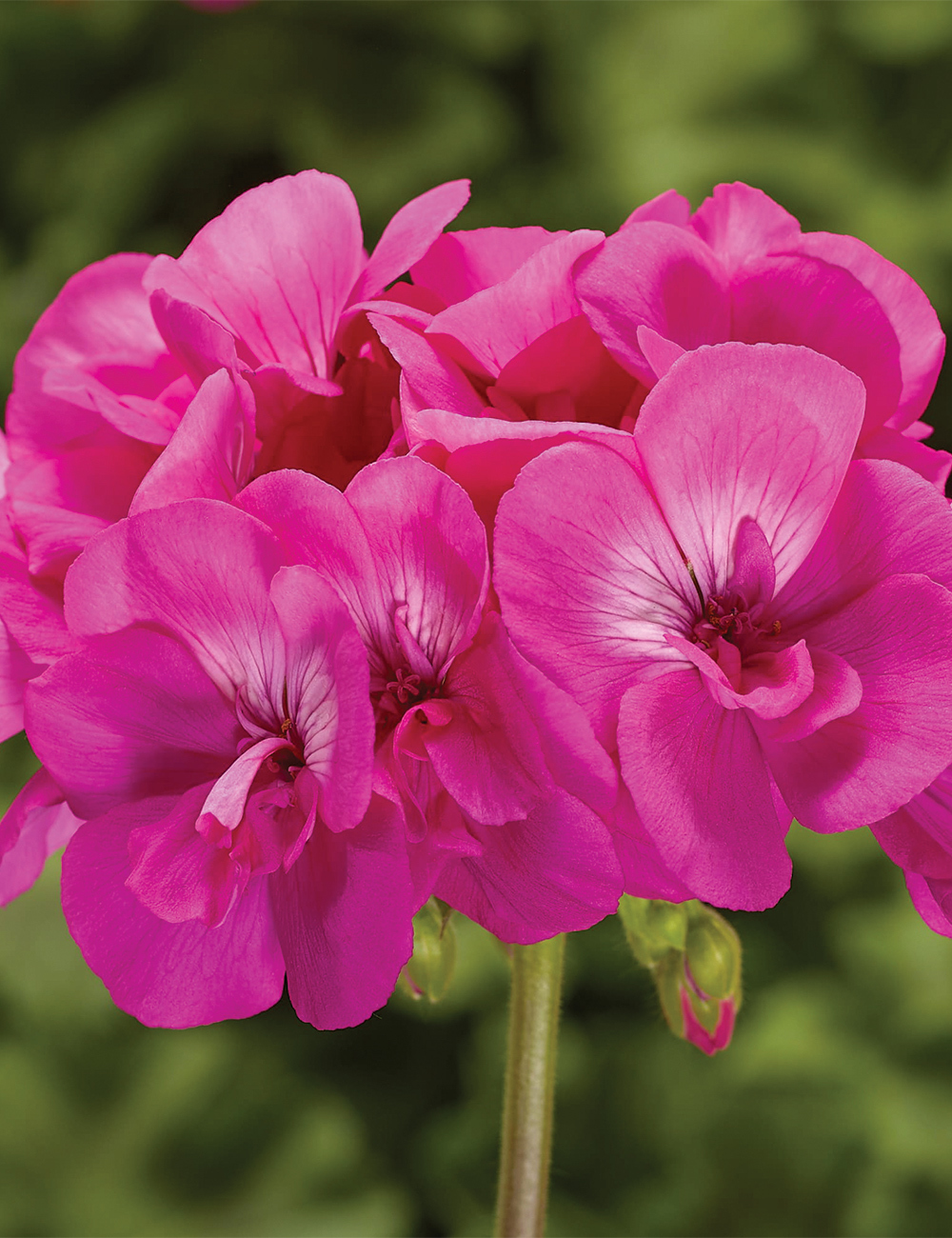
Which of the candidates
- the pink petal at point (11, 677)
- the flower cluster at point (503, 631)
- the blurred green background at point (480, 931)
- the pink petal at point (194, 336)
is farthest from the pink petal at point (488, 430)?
the blurred green background at point (480, 931)

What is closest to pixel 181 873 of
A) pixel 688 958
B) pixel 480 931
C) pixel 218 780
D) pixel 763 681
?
pixel 218 780

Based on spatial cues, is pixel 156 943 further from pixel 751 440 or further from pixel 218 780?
pixel 751 440

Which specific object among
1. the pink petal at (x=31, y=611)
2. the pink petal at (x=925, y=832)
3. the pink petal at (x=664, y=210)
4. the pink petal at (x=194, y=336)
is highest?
the pink petal at (x=664, y=210)

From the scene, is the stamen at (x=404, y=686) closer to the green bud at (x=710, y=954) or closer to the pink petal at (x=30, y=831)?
the pink petal at (x=30, y=831)

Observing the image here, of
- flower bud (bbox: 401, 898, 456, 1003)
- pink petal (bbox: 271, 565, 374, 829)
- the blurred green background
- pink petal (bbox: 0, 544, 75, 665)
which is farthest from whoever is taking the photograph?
the blurred green background

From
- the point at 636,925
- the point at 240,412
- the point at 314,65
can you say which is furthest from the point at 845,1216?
the point at 314,65

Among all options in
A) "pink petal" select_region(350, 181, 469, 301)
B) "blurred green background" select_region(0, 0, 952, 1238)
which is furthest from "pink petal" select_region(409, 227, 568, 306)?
"blurred green background" select_region(0, 0, 952, 1238)

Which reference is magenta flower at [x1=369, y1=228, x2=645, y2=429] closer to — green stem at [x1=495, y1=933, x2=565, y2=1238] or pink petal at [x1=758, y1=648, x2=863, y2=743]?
pink petal at [x1=758, y1=648, x2=863, y2=743]
